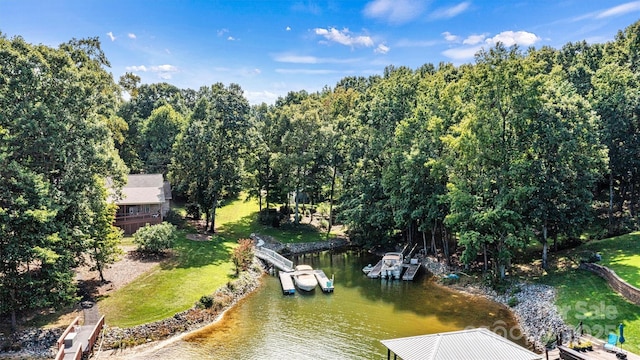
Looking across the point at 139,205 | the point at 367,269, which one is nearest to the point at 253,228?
the point at 139,205

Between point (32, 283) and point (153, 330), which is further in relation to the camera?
point (153, 330)

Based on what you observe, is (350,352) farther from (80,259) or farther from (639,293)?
(80,259)

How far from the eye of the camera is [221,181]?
163ft

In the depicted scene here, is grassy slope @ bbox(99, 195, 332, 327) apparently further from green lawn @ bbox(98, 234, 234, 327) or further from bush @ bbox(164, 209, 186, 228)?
bush @ bbox(164, 209, 186, 228)

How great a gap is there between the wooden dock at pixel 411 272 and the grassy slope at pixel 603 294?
35.2 ft

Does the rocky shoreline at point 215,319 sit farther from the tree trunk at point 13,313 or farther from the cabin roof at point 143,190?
the cabin roof at point 143,190

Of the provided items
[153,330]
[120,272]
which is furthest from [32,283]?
[120,272]

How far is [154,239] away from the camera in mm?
37594

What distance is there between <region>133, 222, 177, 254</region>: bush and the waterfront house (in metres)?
9.55

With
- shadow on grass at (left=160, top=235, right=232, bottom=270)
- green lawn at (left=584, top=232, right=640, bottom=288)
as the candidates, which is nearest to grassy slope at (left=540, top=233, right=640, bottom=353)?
green lawn at (left=584, top=232, right=640, bottom=288)

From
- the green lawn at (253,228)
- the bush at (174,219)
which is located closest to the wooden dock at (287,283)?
the green lawn at (253,228)

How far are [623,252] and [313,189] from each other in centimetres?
3490

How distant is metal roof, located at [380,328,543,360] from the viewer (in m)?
18.2

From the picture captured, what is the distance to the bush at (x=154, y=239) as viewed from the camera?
3756 centimetres
